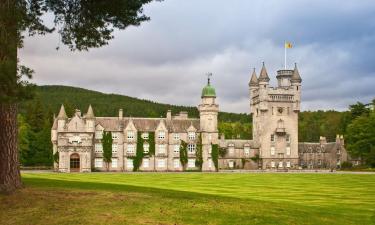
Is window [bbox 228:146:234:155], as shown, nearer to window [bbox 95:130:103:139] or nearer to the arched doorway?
window [bbox 95:130:103:139]

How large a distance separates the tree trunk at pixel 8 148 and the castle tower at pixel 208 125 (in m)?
63.4

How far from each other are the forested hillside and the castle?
663cm

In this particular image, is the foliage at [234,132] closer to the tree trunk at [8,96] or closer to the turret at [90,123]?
the turret at [90,123]

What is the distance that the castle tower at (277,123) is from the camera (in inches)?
3713

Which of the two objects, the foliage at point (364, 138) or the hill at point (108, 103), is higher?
the hill at point (108, 103)

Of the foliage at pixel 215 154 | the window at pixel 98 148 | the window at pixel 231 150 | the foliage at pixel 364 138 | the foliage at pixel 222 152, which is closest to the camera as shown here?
the window at pixel 98 148

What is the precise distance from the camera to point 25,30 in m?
21.5

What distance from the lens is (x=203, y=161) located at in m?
84.1

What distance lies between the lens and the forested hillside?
291 ft

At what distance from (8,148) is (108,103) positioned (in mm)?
154861

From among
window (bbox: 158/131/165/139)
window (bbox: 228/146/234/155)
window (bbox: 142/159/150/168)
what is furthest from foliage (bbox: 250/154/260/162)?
window (bbox: 142/159/150/168)

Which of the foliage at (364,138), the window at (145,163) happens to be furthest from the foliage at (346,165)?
the window at (145,163)

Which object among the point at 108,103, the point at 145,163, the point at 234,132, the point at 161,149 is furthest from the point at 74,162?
the point at 108,103

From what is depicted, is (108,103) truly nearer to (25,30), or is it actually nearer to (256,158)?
(256,158)
